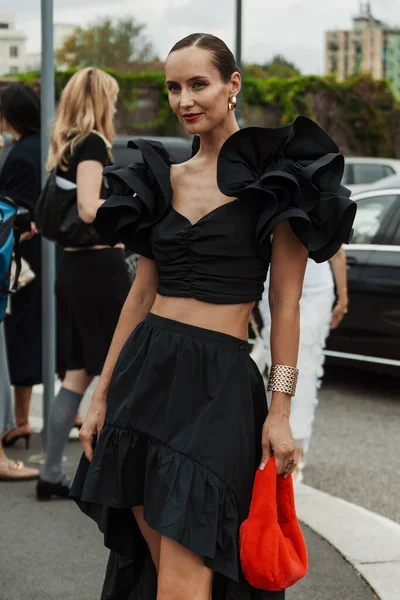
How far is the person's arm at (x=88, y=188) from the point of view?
4691 mm

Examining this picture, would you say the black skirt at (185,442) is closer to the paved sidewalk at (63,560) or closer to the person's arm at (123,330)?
the person's arm at (123,330)

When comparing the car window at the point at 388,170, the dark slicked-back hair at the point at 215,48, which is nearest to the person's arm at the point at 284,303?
the dark slicked-back hair at the point at 215,48

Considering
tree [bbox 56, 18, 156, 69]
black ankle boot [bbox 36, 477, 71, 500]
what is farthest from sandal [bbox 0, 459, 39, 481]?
tree [bbox 56, 18, 156, 69]

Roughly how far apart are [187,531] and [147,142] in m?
1.09

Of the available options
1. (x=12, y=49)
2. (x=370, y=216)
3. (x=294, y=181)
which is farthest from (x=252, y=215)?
(x=12, y=49)

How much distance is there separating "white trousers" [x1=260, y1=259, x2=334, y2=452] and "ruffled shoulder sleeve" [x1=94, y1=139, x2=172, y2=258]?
2301 mm

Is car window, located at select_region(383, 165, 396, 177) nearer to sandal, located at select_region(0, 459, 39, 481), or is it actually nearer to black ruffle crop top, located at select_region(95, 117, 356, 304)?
sandal, located at select_region(0, 459, 39, 481)

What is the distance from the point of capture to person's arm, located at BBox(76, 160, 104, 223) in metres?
4.69

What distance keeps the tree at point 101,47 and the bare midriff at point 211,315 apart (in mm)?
66767

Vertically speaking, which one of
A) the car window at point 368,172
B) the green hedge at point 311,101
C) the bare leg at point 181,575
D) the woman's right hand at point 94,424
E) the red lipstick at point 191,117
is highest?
the green hedge at point 311,101

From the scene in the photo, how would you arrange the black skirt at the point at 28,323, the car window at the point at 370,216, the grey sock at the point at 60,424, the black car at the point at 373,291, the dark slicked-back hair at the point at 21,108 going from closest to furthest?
the grey sock at the point at 60,424 < the dark slicked-back hair at the point at 21,108 < the black skirt at the point at 28,323 < the black car at the point at 373,291 < the car window at the point at 370,216

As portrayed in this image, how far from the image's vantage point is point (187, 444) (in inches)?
107

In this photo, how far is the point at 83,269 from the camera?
15.9 ft

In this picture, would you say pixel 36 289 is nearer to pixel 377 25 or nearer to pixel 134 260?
pixel 134 260
